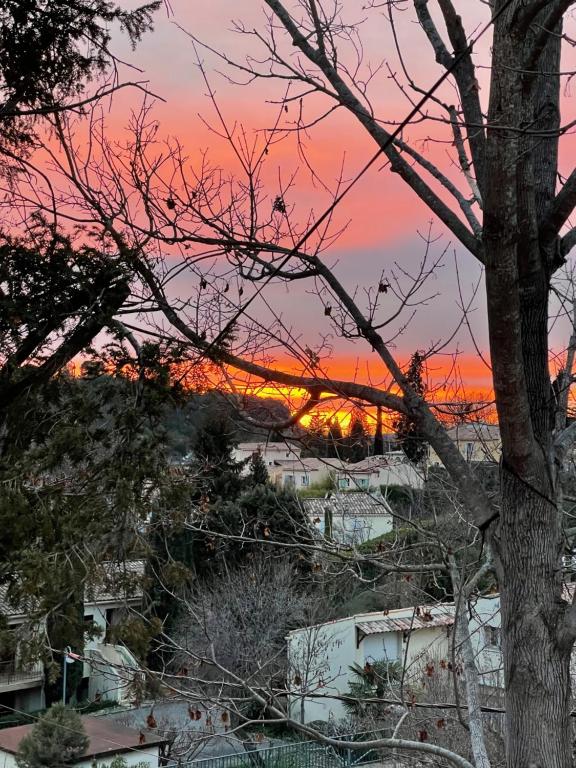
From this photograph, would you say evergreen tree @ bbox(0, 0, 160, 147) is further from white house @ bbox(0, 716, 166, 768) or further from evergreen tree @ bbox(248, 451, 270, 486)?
evergreen tree @ bbox(248, 451, 270, 486)

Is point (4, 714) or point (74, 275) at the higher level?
point (74, 275)

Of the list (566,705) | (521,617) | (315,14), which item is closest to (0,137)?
(315,14)

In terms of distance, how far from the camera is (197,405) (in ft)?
12.3

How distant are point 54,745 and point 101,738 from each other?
4.65 feet

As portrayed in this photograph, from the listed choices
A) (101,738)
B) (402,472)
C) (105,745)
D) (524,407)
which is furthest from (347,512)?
(101,738)

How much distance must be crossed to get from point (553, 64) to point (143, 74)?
223cm

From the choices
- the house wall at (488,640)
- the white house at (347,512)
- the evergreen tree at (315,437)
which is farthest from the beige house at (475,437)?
the evergreen tree at (315,437)

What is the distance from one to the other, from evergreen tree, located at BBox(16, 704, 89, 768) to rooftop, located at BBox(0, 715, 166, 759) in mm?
301

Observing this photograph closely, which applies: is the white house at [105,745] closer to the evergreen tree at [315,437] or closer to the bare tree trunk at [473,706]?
the bare tree trunk at [473,706]

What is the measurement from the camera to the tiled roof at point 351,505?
566 cm

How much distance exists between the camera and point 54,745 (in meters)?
10.0

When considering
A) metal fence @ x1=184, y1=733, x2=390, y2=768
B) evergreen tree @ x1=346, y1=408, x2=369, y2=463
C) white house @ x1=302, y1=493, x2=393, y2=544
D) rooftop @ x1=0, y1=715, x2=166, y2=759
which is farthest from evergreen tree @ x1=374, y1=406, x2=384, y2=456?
metal fence @ x1=184, y1=733, x2=390, y2=768

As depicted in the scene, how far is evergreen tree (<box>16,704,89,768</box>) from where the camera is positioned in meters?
9.98

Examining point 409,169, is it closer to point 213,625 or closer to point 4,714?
point 213,625
